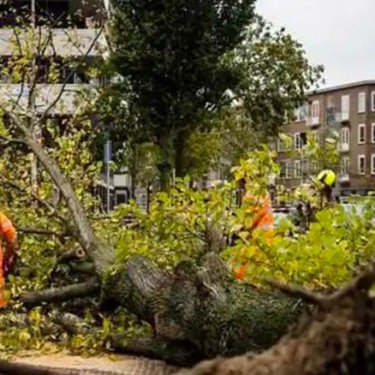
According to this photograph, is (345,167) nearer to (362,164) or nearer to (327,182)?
(362,164)

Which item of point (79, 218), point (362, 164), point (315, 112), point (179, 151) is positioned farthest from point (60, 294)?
point (315, 112)

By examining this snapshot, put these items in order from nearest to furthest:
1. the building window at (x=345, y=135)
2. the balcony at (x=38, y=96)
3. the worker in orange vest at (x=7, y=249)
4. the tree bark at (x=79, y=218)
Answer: the tree bark at (x=79, y=218) < the worker in orange vest at (x=7, y=249) < the balcony at (x=38, y=96) < the building window at (x=345, y=135)

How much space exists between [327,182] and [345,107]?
84.0 metres

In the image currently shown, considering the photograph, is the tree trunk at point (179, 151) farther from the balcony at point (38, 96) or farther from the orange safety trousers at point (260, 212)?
the orange safety trousers at point (260, 212)

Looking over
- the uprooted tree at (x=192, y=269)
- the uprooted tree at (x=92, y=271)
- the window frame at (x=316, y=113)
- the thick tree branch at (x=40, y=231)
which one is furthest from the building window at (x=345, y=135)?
the thick tree branch at (x=40, y=231)

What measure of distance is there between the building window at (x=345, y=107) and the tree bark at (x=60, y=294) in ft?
274

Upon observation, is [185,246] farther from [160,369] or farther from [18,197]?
[18,197]

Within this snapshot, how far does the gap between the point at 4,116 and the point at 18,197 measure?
1.44m

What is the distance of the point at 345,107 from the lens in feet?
302

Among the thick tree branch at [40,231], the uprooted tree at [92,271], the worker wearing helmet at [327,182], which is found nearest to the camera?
the uprooted tree at [92,271]

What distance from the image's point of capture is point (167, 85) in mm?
28328

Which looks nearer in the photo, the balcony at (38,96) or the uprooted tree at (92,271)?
the uprooted tree at (92,271)

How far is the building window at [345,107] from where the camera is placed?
9150 cm

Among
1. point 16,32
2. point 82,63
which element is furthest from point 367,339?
point 82,63
